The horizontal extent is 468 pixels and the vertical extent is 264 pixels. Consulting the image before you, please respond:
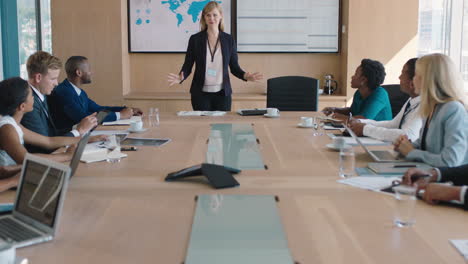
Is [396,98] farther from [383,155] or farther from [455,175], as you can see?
[455,175]

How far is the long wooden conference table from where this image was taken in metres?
1.58

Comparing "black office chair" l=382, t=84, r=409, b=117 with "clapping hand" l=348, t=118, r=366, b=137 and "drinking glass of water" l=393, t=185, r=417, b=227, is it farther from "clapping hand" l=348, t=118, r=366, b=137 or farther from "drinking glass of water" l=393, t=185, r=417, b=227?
"drinking glass of water" l=393, t=185, r=417, b=227

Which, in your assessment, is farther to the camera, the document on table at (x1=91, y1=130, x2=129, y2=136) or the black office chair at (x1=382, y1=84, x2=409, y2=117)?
the black office chair at (x1=382, y1=84, x2=409, y2=117)

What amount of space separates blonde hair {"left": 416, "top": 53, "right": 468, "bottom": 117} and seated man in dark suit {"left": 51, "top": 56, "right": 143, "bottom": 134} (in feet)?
8.23

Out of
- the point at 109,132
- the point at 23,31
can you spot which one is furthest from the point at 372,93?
the point at 23,31

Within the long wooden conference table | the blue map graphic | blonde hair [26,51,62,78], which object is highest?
the blue map graphic

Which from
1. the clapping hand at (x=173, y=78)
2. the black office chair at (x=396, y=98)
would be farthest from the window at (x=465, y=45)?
the clapping hand at (x=173, y=78)

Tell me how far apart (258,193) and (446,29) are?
5.53m

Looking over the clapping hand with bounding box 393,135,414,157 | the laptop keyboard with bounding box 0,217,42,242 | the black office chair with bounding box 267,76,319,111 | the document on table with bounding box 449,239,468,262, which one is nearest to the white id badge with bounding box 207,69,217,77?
the black office chair with bounding box 267,76,319,111

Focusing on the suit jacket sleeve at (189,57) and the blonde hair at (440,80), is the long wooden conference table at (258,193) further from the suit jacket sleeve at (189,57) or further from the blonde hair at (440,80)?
the suit jacket sleeve at (189,57)

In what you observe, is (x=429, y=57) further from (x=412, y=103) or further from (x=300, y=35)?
(x=300, y=35)

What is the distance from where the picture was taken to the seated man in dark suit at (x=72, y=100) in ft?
14.5

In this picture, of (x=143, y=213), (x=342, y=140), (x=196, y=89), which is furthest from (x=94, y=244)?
(x=196, y=89)

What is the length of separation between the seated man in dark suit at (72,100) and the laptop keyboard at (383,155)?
2.25m
